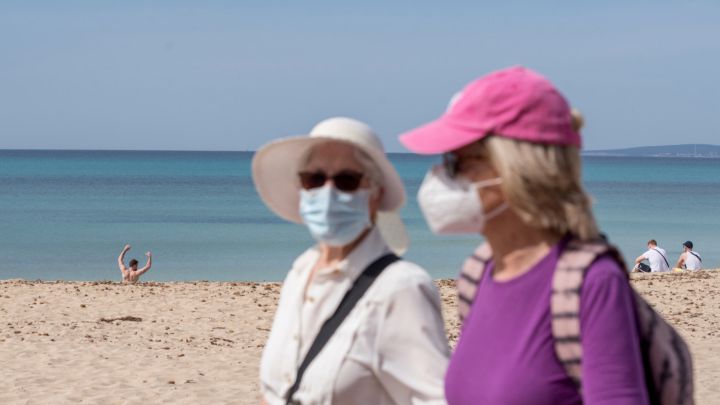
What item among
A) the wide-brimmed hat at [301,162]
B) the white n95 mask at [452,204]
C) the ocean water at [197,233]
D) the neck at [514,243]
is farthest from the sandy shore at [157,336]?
the neck at [514,243]

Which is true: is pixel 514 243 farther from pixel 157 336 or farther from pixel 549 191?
pixel 157 336

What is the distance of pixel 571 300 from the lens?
2.39 meters

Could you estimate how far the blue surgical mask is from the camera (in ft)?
11.4

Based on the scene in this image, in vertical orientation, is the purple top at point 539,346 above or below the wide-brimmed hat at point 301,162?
below

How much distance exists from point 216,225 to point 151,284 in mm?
40843

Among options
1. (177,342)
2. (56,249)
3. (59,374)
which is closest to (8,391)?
(59,374)

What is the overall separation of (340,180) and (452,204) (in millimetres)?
963

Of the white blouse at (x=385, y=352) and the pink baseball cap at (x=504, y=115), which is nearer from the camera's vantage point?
the pink baseball cap at (x=504, y=115)

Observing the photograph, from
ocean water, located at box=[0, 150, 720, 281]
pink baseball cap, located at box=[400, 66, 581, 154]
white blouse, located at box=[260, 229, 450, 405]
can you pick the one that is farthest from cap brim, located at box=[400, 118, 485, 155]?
ocean water, located at box=[0, 150, 720, 281]

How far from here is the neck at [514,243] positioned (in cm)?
255

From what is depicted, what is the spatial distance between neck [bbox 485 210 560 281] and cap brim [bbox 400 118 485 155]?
7.3 inches

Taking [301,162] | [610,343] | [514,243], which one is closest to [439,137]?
[514,243]

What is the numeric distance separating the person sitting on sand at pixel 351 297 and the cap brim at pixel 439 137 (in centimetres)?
70

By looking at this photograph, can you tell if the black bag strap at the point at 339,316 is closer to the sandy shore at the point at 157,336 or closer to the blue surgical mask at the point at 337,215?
the blue surgical mask at the point at 337,215
